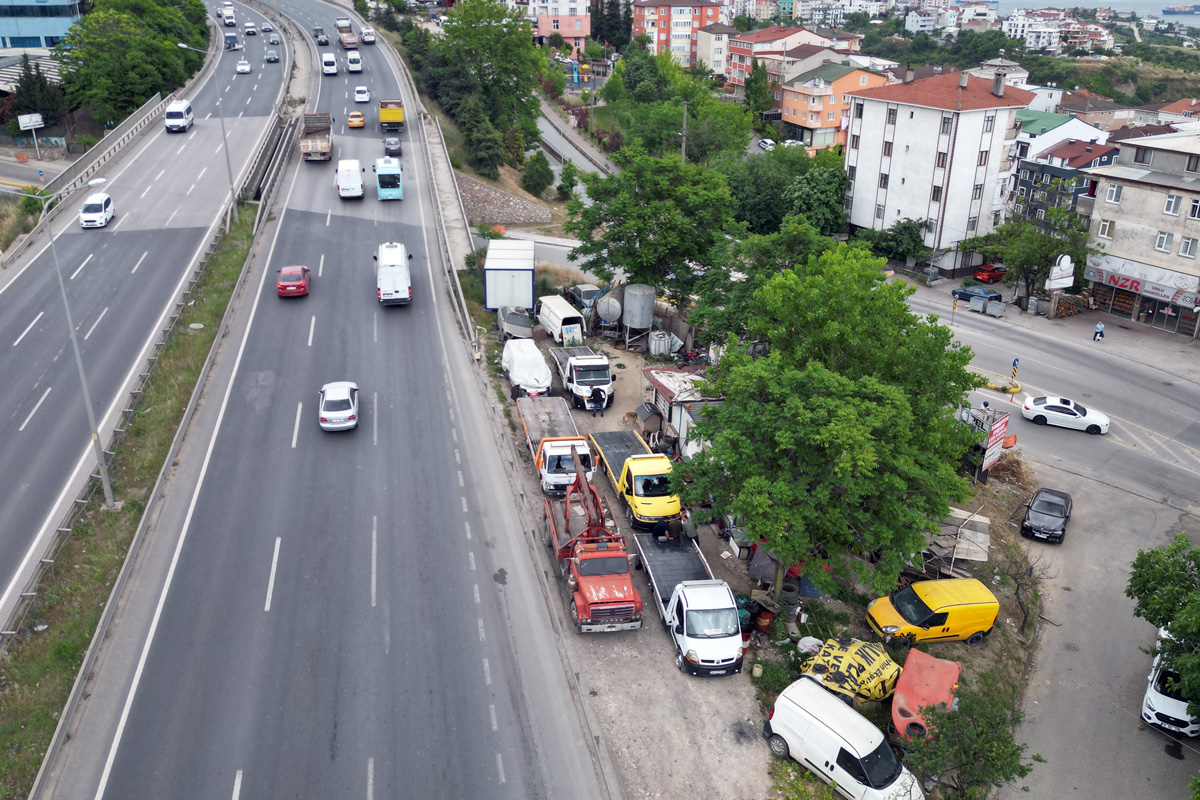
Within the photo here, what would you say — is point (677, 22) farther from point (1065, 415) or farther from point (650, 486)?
point (650, 486)

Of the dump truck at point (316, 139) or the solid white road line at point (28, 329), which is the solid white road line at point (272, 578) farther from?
the dump truck at point (316, 139)

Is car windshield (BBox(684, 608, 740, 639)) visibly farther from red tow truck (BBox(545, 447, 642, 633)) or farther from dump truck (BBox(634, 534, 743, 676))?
red tow truck (BBox(545, 447, 642, 633))

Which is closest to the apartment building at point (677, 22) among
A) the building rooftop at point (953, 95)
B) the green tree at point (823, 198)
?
the green tree at point (823, 198)

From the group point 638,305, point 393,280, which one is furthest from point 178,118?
point 638,305

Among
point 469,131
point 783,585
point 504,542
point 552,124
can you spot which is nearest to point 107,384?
point 504,542

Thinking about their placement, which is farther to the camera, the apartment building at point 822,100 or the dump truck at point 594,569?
the apartment building at point 822,100
